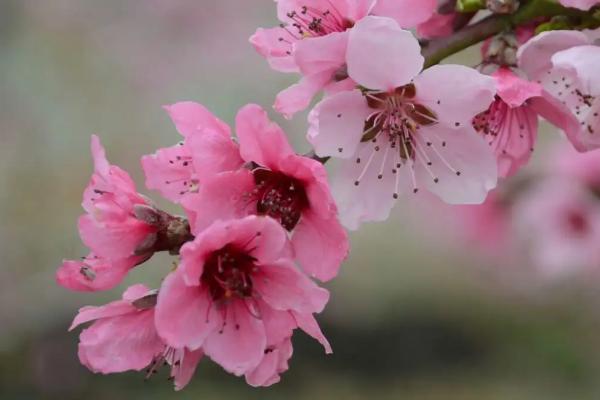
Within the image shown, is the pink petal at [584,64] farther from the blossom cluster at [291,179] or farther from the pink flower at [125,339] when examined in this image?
the pink flower at [125,339]

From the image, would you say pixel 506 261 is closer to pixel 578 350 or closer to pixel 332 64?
pixel 578 350

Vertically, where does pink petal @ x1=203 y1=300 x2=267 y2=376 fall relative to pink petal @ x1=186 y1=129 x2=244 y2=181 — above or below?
below

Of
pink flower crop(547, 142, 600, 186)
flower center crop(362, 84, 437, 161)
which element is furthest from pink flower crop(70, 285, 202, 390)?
pink flower crop(547, 142, 600, 186)

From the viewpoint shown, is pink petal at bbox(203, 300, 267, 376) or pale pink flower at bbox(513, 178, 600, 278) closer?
pink petal at bbox(203, 300, 267, 376)

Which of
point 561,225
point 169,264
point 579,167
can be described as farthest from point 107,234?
point 169,264

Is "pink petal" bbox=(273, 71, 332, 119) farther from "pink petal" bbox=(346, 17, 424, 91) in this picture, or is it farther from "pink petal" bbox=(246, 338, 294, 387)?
"pink petal" bbox=(246, 338, 294, 387)
